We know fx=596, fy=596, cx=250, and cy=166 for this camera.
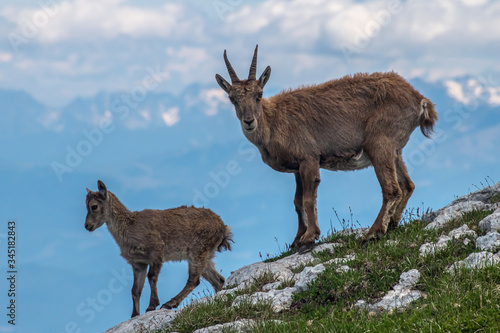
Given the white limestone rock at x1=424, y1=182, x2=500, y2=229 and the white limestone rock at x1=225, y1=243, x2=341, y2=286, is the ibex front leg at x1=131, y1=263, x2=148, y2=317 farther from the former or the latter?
the white limestone rock at x1=424, y1=182, x2=500, y2=229

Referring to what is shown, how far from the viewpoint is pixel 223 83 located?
1305cm

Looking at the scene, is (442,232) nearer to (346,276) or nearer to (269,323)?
(346,276)

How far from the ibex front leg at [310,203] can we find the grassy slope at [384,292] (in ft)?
2.55

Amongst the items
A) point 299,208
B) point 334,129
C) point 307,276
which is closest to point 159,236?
point 299,208

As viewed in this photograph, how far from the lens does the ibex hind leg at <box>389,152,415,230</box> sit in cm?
1305

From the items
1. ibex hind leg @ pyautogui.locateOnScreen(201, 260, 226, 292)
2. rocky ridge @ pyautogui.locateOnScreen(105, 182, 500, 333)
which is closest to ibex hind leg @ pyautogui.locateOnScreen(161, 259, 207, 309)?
ibex hind leg @ pyautogui.locateOnScreen(201, 260, 226, 292)

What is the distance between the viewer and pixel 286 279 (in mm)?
10695

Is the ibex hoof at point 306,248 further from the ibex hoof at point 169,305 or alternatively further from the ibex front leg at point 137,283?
the ibex front leg at point 137,283

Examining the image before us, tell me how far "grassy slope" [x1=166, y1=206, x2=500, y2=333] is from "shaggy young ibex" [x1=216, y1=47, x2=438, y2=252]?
141cm

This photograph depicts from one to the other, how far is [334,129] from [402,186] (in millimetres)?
2007

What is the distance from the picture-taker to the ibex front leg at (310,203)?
12430 millimetres

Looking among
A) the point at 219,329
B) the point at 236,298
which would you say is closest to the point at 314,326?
the point at 219,329

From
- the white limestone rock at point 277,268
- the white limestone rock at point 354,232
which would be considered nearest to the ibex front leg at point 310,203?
the white limestone rock at point 277,268

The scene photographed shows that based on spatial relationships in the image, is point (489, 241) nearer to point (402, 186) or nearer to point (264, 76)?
point (402, 186)
